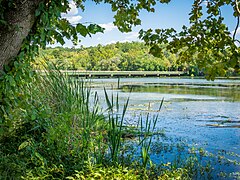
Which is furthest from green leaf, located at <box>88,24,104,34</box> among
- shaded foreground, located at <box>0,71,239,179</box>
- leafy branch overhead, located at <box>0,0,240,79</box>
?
shaded foreground, located at <box>0,71,239,179</box>

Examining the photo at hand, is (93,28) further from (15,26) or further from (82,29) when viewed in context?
(15,26)

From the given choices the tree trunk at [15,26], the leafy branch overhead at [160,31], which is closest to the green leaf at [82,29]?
the leafy branch overhead at [160,31]

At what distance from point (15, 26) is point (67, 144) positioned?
2.42 metres

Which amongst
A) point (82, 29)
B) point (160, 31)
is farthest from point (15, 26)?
point (160, 31)

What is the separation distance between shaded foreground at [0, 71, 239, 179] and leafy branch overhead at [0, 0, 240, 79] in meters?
0.54

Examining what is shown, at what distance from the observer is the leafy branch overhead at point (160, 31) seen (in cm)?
200

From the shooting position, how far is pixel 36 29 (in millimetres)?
2158

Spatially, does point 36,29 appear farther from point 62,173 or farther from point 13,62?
point 62,173

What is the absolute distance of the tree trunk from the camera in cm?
192

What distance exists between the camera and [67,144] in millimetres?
4074

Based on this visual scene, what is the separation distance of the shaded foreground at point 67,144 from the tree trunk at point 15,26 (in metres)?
0.51

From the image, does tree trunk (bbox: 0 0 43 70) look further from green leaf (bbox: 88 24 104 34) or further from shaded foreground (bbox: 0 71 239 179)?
shaded foreground (bbox: 0 71 239 179)

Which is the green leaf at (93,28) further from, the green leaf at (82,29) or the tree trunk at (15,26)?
the tree trunk at (15,26)

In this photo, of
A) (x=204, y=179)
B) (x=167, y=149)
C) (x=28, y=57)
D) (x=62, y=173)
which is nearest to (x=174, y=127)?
(x=167, y=149)
